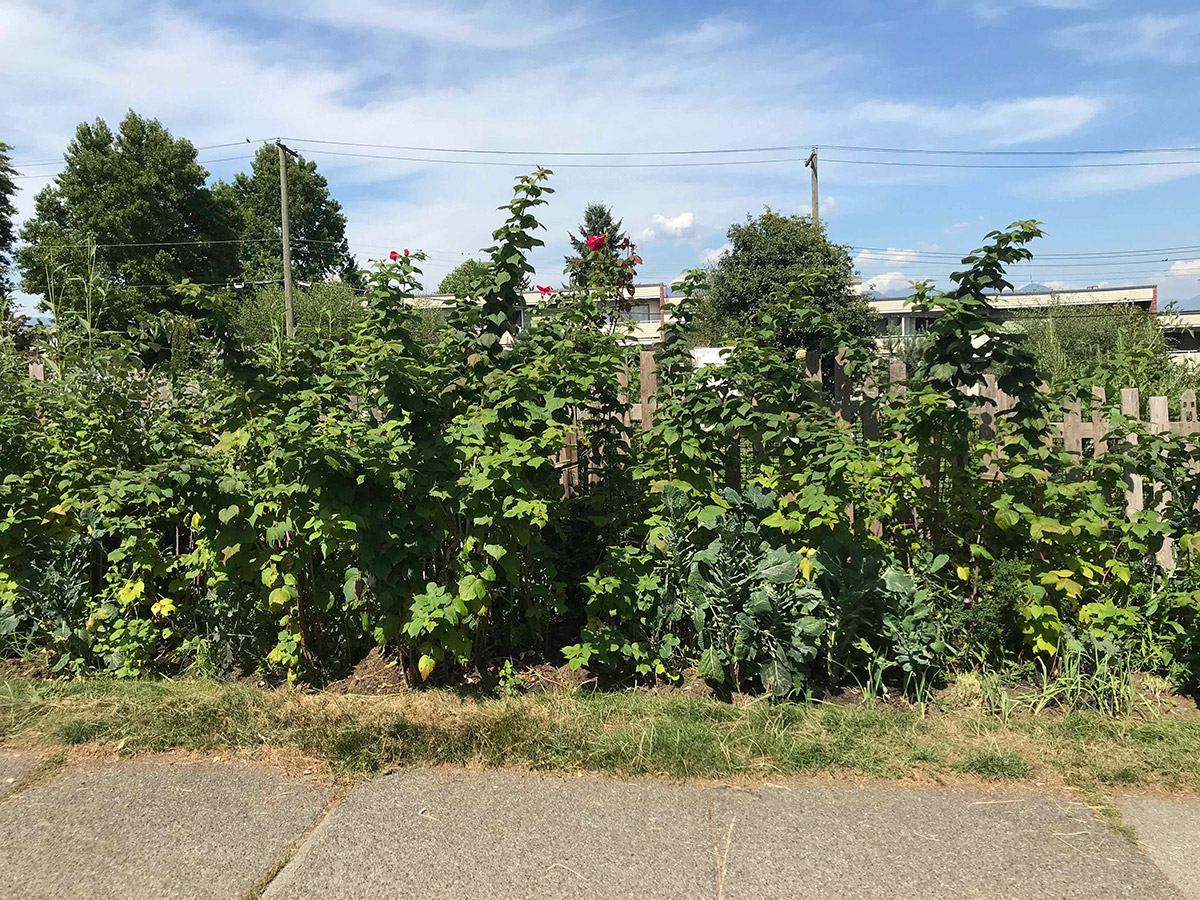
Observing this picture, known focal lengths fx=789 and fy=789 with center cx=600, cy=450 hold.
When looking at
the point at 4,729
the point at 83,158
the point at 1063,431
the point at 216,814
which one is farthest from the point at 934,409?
the point at 83,158

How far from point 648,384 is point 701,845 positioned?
2371mm

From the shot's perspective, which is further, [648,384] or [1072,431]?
[648,384]

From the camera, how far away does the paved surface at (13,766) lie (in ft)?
10.6

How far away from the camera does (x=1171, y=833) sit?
2.70 m

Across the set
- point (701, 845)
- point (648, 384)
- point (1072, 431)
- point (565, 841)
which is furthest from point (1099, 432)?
point (565, 841)

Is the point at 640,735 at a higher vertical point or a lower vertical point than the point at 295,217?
lower

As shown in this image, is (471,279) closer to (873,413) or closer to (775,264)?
(873,413)

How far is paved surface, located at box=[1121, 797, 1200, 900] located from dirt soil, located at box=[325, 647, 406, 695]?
3.07 meters

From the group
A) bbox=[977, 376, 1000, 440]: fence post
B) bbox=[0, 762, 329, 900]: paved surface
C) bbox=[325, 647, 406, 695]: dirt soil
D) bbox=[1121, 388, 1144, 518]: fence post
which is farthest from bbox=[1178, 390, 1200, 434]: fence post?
bbox=[0, 762, 329, 900]: paved surface

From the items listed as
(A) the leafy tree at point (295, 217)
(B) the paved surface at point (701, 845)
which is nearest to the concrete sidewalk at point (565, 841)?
(B) the paved surface at point (701, 845)

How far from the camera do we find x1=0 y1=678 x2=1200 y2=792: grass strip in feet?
10.3

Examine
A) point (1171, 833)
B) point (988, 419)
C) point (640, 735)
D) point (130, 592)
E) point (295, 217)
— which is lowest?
point (1171, 833)

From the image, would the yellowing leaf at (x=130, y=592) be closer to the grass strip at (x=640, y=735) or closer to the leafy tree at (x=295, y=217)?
the grass strip at (x=640, y=735)

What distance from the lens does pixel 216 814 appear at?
115 inches
